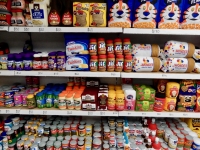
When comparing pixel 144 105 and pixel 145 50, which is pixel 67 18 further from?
pixel 144 105

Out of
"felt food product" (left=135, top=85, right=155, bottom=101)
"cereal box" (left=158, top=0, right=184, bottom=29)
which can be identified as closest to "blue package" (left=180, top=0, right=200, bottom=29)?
"cereal box" (left=158, top=0, right=184, bottom=29)

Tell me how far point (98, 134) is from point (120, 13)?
1.22 m

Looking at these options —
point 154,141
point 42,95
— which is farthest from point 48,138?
point 154,141

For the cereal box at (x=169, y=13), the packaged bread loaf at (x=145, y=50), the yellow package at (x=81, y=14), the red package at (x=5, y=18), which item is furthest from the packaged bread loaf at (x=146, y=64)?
the red package at (x=5, y=18)

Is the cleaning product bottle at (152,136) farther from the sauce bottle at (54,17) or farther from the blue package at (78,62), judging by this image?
the sauce bottle at (54,17)

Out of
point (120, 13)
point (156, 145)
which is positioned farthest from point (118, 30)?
point (156, 145)

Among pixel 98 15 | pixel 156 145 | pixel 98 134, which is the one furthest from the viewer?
pixel 98 134

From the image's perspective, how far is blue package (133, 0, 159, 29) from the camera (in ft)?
4.70

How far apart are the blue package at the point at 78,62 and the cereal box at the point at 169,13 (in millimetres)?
776

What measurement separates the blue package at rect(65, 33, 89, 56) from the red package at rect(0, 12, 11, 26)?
542 mm

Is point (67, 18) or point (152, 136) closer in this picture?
point (67, 18)

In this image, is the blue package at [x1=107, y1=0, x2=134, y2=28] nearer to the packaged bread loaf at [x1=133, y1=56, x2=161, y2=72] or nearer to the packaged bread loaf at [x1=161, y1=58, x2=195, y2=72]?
the packaged bread loaf at [x1=133, y1=56, x2=161, y2=72]

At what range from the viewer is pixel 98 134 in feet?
5.40

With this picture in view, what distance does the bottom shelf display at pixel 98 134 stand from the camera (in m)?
1.54
